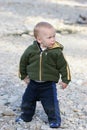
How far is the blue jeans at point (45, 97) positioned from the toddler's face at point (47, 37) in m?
0.44

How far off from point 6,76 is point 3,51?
2.12 meters

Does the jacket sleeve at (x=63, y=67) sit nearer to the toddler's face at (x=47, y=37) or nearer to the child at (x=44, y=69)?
the child at (x=44, y=69)

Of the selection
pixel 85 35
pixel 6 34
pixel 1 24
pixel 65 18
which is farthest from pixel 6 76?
pixel 65 18

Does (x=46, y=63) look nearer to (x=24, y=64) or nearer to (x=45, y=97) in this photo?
(x=24, y=64)

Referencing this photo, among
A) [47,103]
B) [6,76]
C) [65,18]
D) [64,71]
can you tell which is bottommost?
[65,18]

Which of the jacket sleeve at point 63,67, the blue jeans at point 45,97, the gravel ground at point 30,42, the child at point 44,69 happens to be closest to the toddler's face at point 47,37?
the child at point 44,69

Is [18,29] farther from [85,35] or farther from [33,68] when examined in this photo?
[33,68]

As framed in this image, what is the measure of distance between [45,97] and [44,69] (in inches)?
12.8

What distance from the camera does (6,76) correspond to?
739 cm

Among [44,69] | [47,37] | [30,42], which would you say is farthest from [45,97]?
[30,42]

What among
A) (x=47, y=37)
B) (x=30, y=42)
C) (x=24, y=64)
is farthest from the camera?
(x=30, y=42)

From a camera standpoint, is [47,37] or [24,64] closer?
[47,37]

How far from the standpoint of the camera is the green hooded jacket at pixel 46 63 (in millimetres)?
5043

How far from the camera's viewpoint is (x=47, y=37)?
499 centimetres
